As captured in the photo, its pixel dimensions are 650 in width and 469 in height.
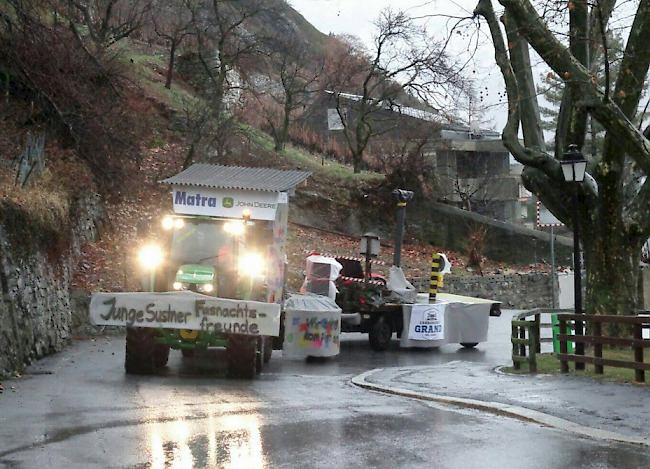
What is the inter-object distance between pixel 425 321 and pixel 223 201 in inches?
283

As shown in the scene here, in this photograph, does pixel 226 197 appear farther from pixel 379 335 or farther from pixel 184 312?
pixel 379 335

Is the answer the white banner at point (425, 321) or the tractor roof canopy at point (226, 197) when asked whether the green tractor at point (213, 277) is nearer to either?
the tractor roof canopy at point (226, 197)

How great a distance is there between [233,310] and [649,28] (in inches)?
374

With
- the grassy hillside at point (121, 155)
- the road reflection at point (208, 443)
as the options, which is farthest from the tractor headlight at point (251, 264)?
the road reflection at point (208, 443)

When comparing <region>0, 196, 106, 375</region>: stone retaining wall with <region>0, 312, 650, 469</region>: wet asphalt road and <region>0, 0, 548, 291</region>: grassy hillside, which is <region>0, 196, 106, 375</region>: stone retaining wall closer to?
<region>0, 312, 650, 469</region>: wet asphalt road

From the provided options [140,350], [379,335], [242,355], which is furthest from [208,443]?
[379,335]

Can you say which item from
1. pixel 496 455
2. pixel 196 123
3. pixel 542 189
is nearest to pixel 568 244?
pixel 196 123

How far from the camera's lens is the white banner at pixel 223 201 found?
56.9ft

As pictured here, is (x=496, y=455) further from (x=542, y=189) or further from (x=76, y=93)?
(x=76, y=93)

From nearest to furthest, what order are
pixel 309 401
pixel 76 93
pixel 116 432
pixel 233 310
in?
pixel 116 432 → pixel 309 401 → pixel 233 310 → pixel 76 93

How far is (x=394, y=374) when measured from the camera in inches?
656

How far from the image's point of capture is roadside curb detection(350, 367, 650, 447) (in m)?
9.62

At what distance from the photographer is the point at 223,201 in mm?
17406

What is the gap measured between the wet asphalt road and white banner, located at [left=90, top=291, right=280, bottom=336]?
2.86ft
